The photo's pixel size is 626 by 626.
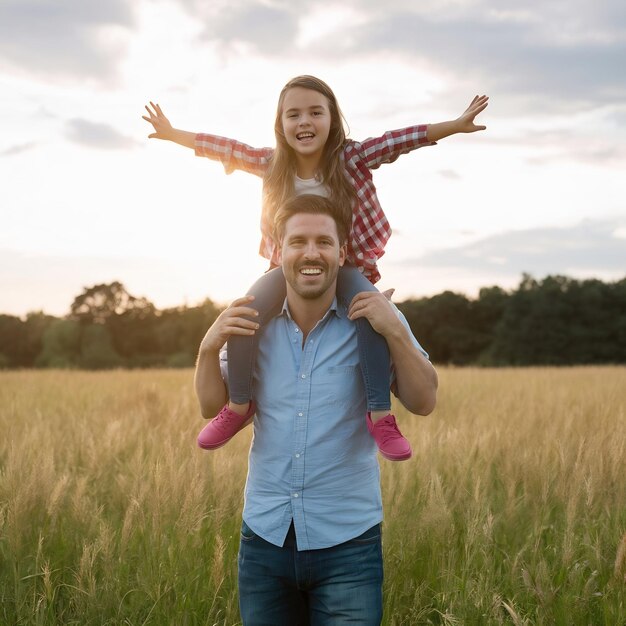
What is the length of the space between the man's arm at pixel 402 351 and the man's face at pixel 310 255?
6.2 inches

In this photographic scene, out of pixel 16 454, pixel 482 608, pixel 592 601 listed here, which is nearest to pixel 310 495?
pixel 482 608

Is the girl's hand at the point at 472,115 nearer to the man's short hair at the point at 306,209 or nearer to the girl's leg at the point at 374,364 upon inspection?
the man's short hair at the point at 306,209

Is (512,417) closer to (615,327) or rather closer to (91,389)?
(91,389)

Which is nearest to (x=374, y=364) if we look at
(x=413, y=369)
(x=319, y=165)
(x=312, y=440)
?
(x=413, y=369)

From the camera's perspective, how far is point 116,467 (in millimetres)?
5047

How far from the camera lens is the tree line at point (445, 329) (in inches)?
1506

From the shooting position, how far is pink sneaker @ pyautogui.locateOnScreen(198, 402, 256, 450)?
2.71 metres

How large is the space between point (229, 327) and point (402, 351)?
61cm

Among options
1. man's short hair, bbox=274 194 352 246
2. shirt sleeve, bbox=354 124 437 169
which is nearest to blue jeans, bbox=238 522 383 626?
man's short hair, bbox=274 194 352 246

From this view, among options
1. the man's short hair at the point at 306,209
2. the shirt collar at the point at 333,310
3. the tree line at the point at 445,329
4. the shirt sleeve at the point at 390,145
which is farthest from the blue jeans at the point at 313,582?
the tree line at the point at 445,329

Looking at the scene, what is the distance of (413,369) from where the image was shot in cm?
246

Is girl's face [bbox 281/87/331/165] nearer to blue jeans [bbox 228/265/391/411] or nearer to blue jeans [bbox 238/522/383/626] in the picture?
blue jeans [bbox 228/265/391/411]

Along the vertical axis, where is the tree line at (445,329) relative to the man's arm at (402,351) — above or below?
above

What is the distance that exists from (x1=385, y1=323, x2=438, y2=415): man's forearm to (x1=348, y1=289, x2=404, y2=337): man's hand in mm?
20
